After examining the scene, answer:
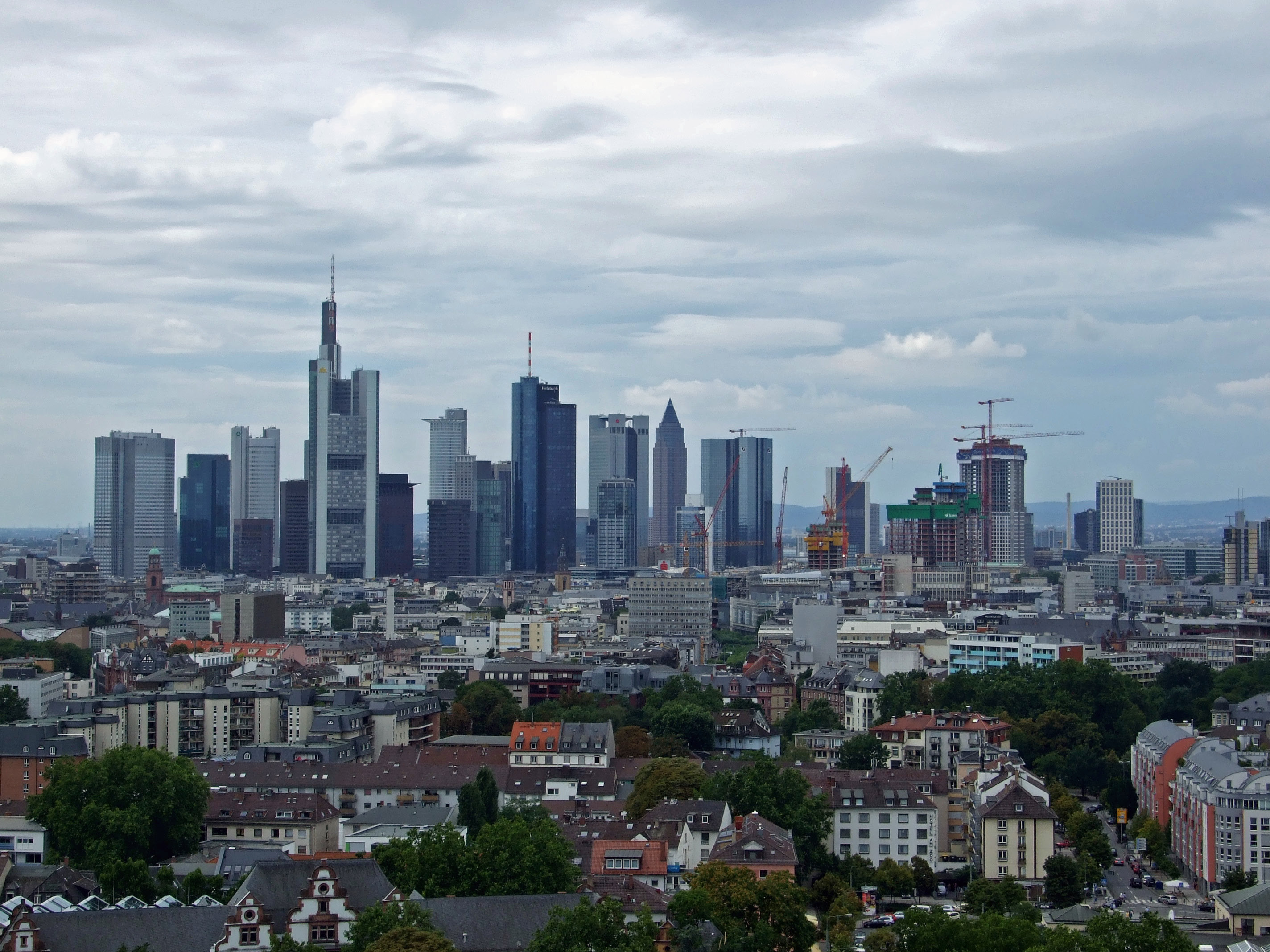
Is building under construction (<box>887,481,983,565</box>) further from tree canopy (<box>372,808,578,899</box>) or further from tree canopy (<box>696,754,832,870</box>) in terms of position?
tree canopy (<box>372,808,578,899</box>)

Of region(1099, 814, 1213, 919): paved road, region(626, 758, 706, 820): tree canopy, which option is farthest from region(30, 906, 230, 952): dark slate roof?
region(1099, 814, 1213, 919): paved road

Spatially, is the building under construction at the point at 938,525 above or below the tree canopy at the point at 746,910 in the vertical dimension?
above

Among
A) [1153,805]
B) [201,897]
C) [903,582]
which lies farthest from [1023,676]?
[903,582]

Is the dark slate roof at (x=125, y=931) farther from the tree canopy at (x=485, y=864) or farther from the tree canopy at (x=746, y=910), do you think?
the tree canopy at (x=746, y=910)

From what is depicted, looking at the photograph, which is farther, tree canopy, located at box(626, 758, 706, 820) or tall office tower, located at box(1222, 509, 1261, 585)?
tall office tower, located at box(1222, 509, 1261, 585)

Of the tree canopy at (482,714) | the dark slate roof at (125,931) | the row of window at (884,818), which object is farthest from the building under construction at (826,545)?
the dark slate roof at (125,931)

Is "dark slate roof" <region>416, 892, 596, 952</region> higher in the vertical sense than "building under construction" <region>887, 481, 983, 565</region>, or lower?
lower
